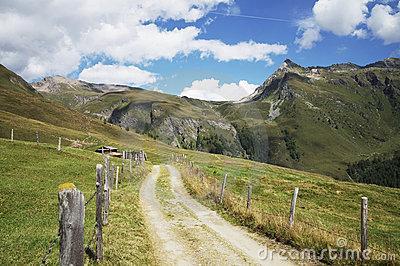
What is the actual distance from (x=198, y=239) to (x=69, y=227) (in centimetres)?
1063

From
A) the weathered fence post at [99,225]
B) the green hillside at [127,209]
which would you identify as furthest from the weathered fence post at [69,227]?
the green hillside at [127,209]

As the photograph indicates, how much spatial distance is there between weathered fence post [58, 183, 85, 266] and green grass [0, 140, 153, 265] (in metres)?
5.25

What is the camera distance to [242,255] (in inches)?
643

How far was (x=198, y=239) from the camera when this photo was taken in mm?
18922

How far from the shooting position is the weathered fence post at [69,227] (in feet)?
29.9

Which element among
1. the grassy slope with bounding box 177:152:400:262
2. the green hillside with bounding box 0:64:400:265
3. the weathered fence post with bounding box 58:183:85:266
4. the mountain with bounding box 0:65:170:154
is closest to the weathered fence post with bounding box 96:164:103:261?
the green hillside with bounding box 0:64:400:265

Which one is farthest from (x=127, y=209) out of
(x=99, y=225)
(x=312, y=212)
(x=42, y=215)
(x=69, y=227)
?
(x=312, y=212)

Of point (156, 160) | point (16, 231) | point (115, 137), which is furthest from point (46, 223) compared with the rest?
point (115, 137)

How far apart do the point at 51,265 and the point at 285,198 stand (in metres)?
39.1

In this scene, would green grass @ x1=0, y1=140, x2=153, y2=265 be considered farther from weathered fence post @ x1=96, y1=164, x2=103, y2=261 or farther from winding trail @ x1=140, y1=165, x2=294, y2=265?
winding trail @ x1=140, y1=165, x2=294, y2=265

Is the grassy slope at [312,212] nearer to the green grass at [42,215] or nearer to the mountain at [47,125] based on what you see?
the green grass at [42,215]

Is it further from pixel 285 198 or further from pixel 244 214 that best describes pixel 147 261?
pixel 285 198

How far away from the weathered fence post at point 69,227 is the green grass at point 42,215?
5251 millimetres

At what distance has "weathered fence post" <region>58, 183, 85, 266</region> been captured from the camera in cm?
912
